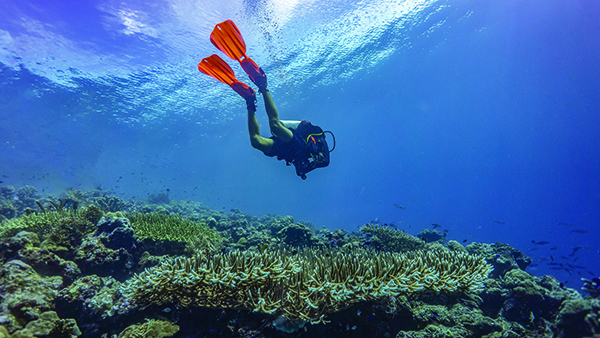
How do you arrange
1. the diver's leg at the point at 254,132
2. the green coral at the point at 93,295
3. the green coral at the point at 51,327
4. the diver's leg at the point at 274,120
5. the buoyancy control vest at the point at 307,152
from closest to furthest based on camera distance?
the green coral at the point at 51,327
the green coral at the point at 93,295
the diver's leg at the point at 254,132
the diver's leg at the point at 274,120
the buoyancy control vest at the point at 307,152

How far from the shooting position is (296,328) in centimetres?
262

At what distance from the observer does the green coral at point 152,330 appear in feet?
9.00

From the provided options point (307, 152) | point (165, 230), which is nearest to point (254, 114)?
point (307, 152)

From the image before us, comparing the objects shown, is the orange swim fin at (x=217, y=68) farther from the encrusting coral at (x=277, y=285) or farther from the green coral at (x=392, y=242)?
the green coral at (x=392, y=242)

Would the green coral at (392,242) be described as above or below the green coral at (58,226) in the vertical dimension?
above

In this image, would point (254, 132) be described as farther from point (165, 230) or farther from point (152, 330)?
point (152, 330)

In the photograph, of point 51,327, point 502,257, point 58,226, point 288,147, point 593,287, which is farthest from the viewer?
point 288,147

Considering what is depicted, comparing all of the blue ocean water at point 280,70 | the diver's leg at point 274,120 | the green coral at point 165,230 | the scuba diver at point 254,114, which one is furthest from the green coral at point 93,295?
the blue ocean water at point 280,70

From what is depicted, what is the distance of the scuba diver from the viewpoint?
16.3ft

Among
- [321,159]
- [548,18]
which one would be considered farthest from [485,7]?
[321,159]

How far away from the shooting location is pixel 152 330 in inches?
109

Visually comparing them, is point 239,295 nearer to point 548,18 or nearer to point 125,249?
point 125,249

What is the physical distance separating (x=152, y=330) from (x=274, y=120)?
480 centimetres

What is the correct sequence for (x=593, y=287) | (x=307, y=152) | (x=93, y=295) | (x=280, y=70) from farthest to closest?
(x=280, y=70) < (x=307, y=152) < (x=93, y=295) < (x=593, y=287)
